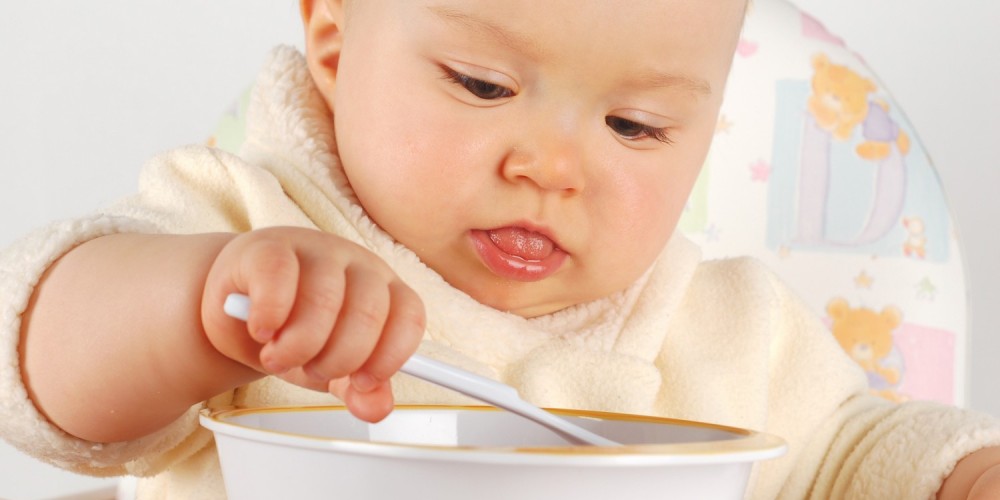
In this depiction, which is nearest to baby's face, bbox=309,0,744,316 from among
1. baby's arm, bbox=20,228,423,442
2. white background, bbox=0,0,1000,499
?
baby's arm, bbox=20,228,423,442

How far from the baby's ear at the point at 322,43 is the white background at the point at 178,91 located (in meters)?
0.85

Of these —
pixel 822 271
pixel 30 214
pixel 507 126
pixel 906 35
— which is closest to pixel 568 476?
pixel 507 126

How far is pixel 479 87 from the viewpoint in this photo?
2.26ft

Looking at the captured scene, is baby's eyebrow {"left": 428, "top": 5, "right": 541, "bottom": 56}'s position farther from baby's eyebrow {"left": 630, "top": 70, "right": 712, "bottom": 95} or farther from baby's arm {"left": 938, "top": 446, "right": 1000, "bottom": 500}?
baby's arm {"left": 938, "top": 446, "right": 1000, "bottom": 500}

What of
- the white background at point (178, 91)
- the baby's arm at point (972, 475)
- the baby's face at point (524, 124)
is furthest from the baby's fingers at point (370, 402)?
the white background at point (178, 91)

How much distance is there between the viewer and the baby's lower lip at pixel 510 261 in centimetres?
72

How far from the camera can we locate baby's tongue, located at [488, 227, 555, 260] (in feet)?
2.35

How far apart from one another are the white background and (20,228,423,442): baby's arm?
1135 millimetres

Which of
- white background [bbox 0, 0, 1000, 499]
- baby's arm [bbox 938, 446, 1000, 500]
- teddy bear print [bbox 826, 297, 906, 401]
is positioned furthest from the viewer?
white background [bbox 0, 0, 1000, 499]

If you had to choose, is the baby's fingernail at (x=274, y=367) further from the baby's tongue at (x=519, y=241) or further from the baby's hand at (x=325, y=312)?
the baby's tongue at (x=519, y=241)

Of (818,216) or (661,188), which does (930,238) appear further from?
(661,188)

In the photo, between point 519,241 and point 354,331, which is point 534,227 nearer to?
point 519,241

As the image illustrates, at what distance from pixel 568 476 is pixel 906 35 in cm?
153

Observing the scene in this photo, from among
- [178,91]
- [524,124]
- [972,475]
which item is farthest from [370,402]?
[178,91]
